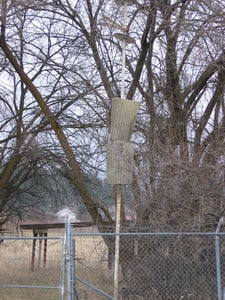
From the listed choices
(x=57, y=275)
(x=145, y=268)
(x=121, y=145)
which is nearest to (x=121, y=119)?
(x=121, y=145)

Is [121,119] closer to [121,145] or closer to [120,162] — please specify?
[121,145]

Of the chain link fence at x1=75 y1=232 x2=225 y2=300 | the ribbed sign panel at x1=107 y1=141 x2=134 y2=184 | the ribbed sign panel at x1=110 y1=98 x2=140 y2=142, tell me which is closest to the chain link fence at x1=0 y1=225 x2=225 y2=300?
the chain link fence at x1=75 y1=232 x2=225 y2=300

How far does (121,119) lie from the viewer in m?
9.85

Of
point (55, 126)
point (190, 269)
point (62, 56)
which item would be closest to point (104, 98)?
point (55, 126)

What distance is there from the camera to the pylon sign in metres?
9.64

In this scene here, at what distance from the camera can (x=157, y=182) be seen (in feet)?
31.2

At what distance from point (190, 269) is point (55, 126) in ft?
18.3

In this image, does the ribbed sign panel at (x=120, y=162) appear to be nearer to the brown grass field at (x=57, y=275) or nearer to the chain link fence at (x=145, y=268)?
the chain link fence at (x=145, y=268)

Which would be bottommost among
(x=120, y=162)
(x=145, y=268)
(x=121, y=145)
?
(x=145, y=268)

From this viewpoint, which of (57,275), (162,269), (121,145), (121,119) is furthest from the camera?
(57,275)

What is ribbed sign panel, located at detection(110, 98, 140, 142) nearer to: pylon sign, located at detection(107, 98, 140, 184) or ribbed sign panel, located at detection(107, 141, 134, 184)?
pylon sign, located at detection(107, 98, 140, 184)

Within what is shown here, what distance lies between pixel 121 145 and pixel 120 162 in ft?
0.95

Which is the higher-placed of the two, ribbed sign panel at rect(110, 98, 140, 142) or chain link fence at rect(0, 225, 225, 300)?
ribbed sign panel at rect(110, 98, 140, 142)

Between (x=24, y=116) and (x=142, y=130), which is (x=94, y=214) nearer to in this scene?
(x=142, y=130)
